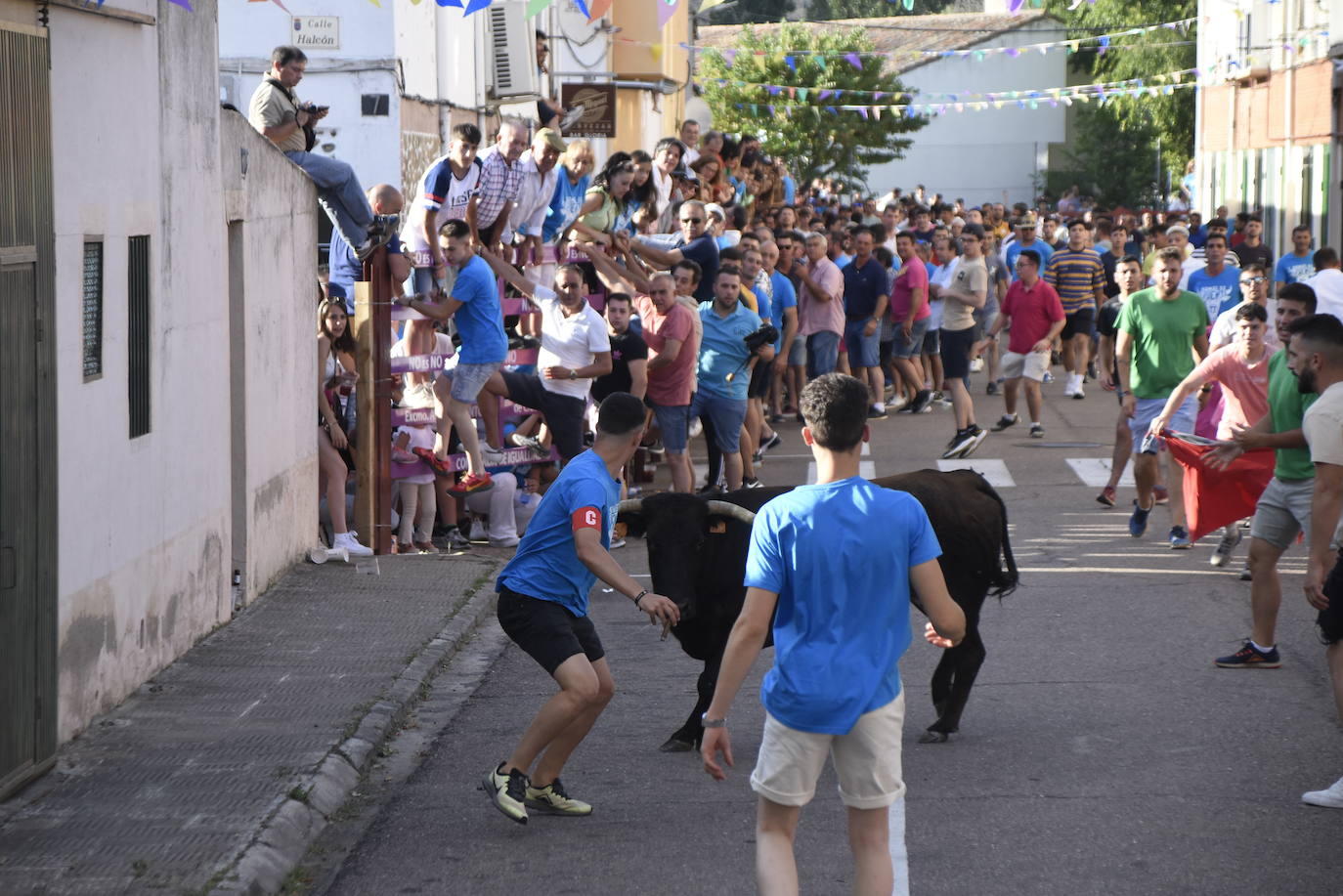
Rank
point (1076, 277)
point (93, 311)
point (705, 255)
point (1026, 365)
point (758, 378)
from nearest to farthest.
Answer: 1. point (93, 311)
2. point (705, 255)
3. point (758, 378)
4. point (1026, 365)
5. point (1076, 277)

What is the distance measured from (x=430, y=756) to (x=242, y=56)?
44.7 feet

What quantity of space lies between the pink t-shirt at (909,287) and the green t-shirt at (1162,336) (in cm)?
762

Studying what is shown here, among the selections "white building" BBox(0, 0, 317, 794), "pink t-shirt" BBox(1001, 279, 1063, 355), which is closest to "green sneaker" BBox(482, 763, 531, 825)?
"white building" BBox(0, 0, 317, 794)

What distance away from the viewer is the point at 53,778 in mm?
7160

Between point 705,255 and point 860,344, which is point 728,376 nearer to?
point 705,255

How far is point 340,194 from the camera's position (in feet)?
43.2

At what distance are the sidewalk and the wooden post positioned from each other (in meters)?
1.16

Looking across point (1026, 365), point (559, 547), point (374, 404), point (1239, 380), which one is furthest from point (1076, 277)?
point (559, 547)

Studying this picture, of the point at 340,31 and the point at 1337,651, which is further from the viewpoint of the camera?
the point at 340,31

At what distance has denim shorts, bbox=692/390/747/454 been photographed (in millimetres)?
14578

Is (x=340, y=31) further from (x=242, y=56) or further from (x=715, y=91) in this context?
(x=715, y=91)

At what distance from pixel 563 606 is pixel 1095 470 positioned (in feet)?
35.4

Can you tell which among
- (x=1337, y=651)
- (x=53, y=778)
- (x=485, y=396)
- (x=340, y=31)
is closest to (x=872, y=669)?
(x=1337, y=651)

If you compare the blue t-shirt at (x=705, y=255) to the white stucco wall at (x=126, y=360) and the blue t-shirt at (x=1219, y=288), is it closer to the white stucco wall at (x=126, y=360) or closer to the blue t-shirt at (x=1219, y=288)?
the blue t-shirt at (x=1219, y=288)
